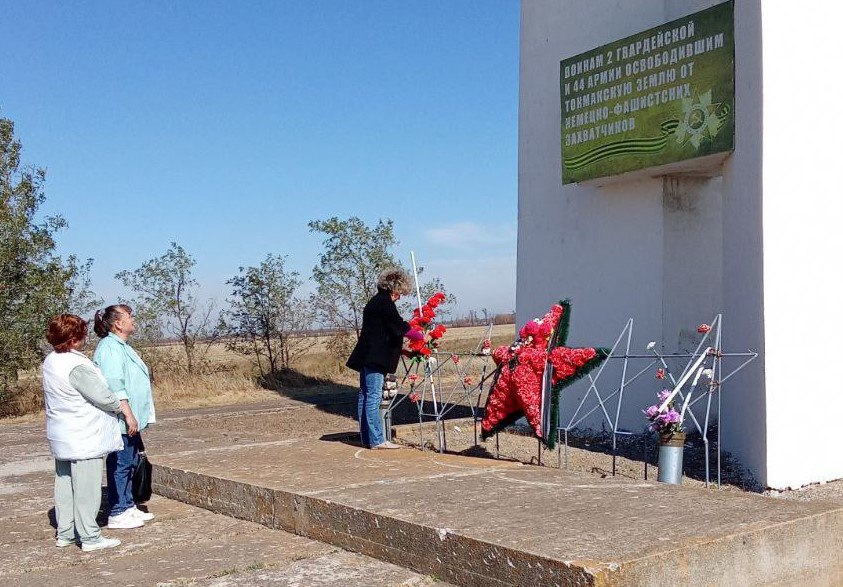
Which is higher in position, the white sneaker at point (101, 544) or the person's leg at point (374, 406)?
the person's leg at point (374, 406)

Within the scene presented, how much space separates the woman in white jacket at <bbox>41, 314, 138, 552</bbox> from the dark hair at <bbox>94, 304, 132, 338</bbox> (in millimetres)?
317

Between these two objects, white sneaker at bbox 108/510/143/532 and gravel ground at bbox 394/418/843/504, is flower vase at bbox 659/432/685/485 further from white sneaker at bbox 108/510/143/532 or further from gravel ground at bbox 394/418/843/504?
white sneaker at bbox 108/510/143/532

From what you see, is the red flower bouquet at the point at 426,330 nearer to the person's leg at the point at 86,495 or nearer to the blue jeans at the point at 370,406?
the blue jeans at the point at 370,406

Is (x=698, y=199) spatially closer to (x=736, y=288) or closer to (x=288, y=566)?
(x=736, y=288)

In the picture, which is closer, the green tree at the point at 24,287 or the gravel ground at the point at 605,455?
the gravel ground at the point at 605,455

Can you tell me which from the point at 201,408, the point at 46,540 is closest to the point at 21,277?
the point at 201,408

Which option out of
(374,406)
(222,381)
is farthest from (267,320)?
(374,406)

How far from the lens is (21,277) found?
15305 millimetres

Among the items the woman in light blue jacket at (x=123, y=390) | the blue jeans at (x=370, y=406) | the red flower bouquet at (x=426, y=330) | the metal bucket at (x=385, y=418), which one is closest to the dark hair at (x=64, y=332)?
the woman in light blue jacket at (x=123, y=390)

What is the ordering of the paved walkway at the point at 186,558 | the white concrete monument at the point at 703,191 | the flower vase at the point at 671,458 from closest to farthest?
1. the paved walkway at the point at 186,558
2. the flower vase at the point at 671,458
3. the white concrete monument at the point at 703,191

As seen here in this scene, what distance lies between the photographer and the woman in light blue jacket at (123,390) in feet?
19.6

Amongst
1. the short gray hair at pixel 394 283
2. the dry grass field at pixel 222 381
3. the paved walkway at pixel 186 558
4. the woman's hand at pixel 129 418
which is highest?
the short gray hair at pixel 394 283

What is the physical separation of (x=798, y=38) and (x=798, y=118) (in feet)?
2.30

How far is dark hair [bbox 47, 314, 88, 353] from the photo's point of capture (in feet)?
18.6
